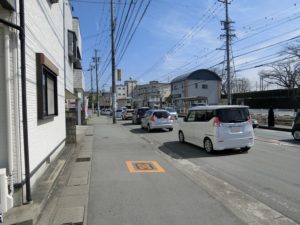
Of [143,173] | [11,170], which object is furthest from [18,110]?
[143,173]

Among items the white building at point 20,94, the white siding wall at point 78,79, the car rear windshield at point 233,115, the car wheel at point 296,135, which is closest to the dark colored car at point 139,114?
the white siding wall at point 78,79

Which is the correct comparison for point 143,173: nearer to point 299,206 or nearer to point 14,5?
point 299,206

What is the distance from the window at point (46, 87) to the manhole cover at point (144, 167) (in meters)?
2.80

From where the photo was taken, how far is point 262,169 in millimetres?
8477

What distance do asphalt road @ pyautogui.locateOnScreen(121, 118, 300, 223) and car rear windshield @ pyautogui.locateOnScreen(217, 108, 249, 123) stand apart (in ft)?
4.20

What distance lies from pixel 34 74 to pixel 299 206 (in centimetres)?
597

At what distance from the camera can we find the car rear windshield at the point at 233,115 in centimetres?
1088

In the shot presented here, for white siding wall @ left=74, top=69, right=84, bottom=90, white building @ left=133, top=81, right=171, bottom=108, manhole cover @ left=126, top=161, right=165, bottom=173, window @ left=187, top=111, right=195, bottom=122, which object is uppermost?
white building @ left=133, top=81, right=171, bottom=108

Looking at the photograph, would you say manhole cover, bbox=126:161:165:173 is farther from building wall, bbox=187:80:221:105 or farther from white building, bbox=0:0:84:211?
building wall, bbox=187:80:221:105

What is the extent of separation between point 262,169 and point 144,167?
3.40 meters

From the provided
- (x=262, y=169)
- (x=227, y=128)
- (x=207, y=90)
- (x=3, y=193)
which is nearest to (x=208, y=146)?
(x=227, y=128)

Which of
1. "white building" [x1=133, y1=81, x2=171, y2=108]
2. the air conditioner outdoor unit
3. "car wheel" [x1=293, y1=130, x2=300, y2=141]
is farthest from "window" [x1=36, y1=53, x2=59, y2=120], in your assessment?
"white building" [x1=133, y1=81, x2=171, y2=108]

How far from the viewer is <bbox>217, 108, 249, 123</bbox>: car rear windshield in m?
10.9

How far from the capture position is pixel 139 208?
5.27 m
